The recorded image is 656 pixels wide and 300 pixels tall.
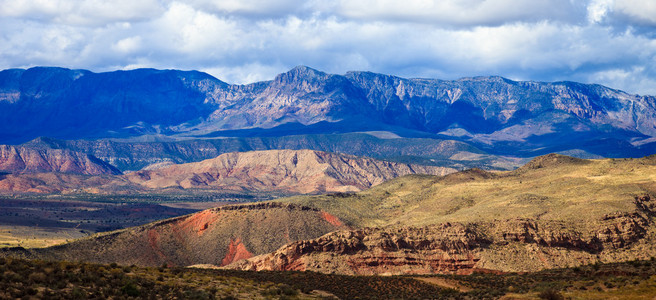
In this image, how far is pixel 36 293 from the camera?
31.7m

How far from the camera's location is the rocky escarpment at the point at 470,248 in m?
72.4

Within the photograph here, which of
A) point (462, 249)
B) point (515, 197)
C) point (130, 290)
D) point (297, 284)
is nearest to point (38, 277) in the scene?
point (130, 290)

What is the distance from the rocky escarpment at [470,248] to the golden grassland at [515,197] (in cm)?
385

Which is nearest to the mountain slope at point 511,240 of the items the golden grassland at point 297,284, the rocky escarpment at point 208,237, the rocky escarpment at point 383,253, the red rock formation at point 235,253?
the rocky escarpment at point 383,253

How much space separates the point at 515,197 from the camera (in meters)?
98.6

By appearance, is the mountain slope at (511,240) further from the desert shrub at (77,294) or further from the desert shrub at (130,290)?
the desert shrub at (77,294)

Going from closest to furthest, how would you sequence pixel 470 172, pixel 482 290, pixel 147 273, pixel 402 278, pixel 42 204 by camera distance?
pixel 147 273 < pixel 482 290 < pixel 402 278 < pixel 470 172 < pixel 42 204

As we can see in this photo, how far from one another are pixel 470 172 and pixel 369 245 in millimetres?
74427

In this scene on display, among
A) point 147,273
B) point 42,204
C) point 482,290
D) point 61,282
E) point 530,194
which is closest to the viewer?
point 61,282

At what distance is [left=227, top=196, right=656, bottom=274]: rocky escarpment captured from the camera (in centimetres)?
7244

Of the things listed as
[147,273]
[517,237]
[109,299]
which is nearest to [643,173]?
[517,237]

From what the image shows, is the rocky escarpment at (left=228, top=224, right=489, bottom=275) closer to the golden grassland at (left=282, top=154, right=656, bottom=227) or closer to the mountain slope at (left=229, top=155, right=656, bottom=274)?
the mountain slope at (left=229, top=155, right=656, bottom=274)

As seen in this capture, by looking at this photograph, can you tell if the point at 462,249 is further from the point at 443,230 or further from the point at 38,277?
the point at 38,277

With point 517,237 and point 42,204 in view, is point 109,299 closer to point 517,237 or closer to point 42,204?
point 517,237
